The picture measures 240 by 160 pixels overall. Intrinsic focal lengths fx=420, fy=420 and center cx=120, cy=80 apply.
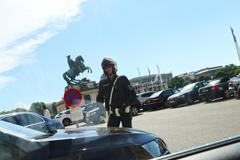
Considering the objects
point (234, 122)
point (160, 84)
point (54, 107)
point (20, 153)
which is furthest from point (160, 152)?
point (160, 84)

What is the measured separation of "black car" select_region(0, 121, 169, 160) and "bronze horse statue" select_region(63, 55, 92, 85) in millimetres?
48370

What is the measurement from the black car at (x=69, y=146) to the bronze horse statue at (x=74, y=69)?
48370 millimetres

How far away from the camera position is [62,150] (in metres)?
2.57

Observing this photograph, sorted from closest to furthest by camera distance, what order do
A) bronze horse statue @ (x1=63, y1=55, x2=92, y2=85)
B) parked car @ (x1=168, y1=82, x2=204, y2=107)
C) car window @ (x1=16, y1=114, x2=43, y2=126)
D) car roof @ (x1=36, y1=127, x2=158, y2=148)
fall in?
car roof @ (x1=36, y1=127, x2=158, y2=148)
car window @ (x1=16, y1=114, x2=43, y2=126)
parked car @ (x1=168, y1=82, x2=204, y2=107)
bronze horse statue @ (x1=63, y1=55, x2=92, y2=85)

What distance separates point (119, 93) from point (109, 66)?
396 mm

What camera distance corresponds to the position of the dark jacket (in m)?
5.75

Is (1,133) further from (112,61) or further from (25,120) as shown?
(25,120)

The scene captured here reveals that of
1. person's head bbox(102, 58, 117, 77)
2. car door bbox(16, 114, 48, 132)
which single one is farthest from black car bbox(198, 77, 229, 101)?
person's head bbox(102, 58, 117, 77)

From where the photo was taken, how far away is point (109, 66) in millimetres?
5727

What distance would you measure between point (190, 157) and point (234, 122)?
1011cm

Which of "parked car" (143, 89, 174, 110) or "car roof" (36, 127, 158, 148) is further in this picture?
"parked car" (143, 89, 174, 110)

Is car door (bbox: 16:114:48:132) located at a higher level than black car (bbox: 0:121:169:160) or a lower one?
lower

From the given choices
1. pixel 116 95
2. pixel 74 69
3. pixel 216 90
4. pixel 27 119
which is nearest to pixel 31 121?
pixel 27 119

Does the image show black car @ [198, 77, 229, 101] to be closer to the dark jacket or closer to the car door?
the car door
